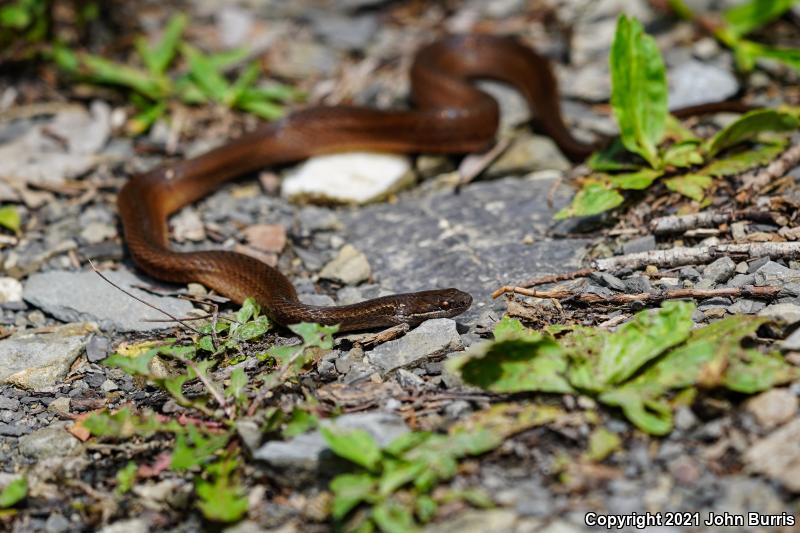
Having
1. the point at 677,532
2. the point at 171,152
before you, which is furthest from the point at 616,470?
the point at 171,152

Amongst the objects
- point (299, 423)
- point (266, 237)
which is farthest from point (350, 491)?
point (266, 237)

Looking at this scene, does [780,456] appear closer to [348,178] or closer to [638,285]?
[638,285]

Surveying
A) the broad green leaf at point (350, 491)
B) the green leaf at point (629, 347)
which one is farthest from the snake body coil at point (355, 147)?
the broad green leaf at point (350, 491)

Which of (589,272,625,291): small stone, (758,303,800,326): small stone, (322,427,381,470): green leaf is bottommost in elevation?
(322,427,381,470): green leaf

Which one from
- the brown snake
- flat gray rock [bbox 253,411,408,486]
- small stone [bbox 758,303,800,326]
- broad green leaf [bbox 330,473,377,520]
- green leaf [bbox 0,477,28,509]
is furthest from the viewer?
the brown snake

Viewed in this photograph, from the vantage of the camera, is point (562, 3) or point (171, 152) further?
point (562, 3)

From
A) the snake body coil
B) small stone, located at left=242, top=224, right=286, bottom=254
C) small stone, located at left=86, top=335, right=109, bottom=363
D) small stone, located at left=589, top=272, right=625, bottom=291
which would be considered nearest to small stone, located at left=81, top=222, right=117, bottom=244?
the snake body coil

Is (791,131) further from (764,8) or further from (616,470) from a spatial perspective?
(616,470)

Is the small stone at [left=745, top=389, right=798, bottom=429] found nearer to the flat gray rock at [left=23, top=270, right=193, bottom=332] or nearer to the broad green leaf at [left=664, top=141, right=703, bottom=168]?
the broad green leaf at [left=664, top=141, right=703, bottom=168]
